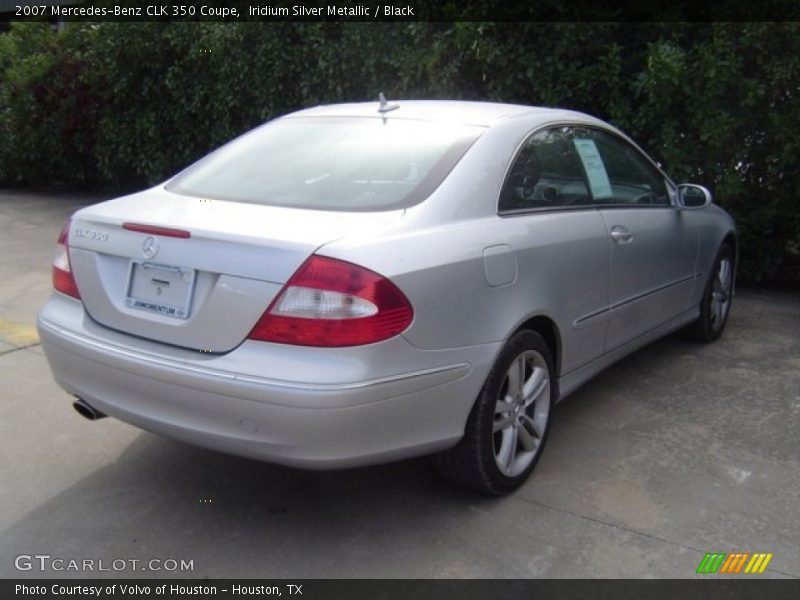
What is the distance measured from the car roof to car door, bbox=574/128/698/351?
1.06 ft

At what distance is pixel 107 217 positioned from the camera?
332cm

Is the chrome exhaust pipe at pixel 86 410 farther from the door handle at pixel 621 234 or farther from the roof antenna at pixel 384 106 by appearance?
the door handle at pixel 621 234

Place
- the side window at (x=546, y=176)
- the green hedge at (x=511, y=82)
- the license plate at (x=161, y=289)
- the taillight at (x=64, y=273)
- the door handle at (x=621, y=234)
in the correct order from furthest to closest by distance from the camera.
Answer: the green hedge at (x=511, y=82) → the door handle at (x=621, y=234) → the side window at (x=546, y=176) → the taillight at (x=64, y=273) → the license plate at (x=161, y=289)

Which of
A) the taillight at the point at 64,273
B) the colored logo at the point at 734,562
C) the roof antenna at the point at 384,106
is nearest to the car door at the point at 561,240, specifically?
the roof antenna at the point at 384,106

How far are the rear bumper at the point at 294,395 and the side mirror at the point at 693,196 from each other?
2.38 metres

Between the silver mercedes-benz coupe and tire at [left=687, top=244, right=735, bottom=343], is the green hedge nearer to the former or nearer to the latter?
tire at [left=687, top=244, right=735, bottom=343]

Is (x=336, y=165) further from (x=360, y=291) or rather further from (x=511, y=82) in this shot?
(x=511, y=82)

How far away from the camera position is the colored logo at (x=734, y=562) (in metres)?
3.02

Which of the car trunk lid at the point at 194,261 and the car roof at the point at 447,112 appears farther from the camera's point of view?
the car roof at the point at 447,112

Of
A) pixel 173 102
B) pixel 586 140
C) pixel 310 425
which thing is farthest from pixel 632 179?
pixel 173 102

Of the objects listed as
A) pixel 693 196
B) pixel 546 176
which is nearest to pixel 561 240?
pixel 546 176

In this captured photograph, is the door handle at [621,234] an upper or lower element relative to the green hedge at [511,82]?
lower
